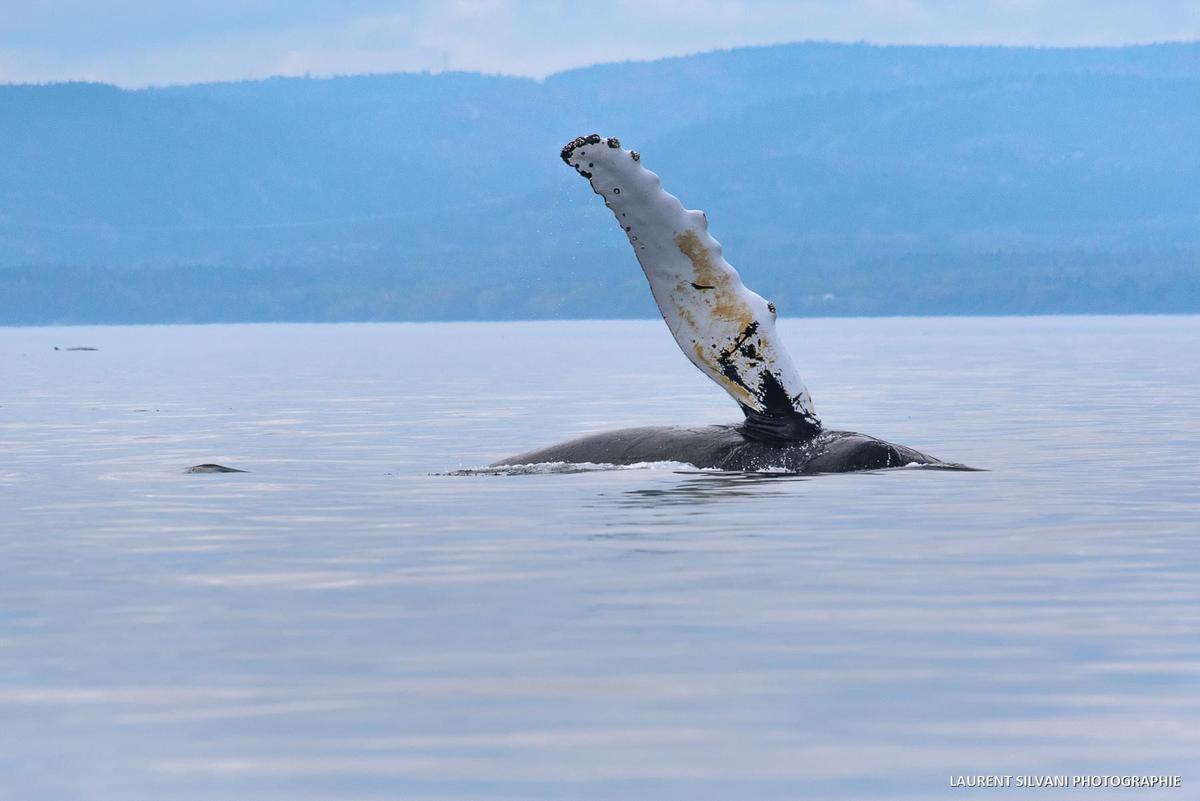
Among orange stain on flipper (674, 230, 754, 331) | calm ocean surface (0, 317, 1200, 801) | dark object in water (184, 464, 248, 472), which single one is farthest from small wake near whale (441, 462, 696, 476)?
dark object in water (184, 464, 248, 472)

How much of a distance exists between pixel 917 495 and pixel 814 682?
8.57m

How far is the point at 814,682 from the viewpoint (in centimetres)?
984

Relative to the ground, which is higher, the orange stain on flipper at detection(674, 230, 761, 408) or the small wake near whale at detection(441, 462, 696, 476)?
the orange stain on flipper at detection(674, 230, 761, 408)

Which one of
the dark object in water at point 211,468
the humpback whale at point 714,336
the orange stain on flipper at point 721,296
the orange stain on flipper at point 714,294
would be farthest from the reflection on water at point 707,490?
the dark object in water at point 211,468

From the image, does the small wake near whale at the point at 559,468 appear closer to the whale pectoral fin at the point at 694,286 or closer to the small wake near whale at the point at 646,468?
the small wake near whale at the point at 646,468

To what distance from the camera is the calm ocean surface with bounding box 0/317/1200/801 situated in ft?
27.5

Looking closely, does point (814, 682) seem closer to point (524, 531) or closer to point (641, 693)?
point (641, 693)

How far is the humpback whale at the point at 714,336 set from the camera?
17938 mm

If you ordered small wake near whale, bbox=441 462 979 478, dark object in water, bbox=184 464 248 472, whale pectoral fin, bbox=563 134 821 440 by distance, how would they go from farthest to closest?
dark object in water, bbox=184 464 248 472 → small wake near whale, bbox=441 462 979 478 → whale pectoral fin, bbox=563 134 821 440

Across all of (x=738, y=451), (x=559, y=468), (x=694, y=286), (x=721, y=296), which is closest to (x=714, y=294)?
(x=721, y=296)

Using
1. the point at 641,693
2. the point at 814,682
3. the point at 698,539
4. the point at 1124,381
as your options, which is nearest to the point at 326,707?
the point at 641,693

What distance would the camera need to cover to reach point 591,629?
1134 cm

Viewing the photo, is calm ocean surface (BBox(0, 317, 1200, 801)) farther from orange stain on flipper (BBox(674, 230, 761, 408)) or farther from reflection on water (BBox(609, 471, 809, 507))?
orange stain on flipper (BBox(674, 230, 761, 408))

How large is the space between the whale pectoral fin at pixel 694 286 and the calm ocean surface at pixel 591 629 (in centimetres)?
101
